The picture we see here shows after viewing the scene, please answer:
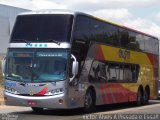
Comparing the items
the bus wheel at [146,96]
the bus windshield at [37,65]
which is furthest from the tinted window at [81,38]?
the bus wheel at [146,96]

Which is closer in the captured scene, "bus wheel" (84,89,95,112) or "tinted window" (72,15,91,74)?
"tinted window" (72,15,91,74)

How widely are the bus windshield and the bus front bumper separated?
66 centimetres

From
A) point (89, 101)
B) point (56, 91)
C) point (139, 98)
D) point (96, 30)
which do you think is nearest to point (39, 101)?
point (56, 91)

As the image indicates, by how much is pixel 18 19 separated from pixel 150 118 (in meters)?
6.60

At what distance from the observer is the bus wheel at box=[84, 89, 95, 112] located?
19406mm

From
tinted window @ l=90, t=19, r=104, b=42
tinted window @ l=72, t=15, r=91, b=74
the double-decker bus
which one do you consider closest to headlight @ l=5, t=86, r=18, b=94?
the double-decker bus

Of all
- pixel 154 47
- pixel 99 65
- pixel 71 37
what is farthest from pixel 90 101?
pixel 154 47

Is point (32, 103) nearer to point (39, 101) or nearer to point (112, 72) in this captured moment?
point (39, 101)

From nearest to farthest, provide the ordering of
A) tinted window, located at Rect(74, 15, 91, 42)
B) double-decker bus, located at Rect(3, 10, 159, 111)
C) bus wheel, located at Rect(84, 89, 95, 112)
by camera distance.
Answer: double-decker bus, located at Rect(3, 10, 159, 111)
tinted window, located at Rect(74, 15, 91, 42)
bus wheel, located at Rect(84, 89, 95, 112)

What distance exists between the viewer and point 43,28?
18.4 meters

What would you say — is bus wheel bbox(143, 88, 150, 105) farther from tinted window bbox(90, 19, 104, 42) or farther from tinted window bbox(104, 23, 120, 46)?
tinted window bbox(90, 19, 104, 42)

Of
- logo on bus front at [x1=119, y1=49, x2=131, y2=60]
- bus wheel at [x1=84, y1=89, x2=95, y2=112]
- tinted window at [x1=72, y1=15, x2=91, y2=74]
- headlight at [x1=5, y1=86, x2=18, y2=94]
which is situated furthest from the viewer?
logo on bus front at [x1=119, y1=49, x2=131, y2=60]

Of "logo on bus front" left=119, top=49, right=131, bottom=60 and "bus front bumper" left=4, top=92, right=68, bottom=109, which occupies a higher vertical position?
"logo on bus front" left=119, top=49, right=131, bottom=60

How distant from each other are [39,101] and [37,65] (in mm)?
1397
